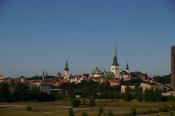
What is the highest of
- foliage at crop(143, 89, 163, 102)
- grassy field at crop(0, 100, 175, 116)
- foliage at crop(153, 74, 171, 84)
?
foliage at crop(153, 74, 171, 84)

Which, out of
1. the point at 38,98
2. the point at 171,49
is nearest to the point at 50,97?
the point at 38,98

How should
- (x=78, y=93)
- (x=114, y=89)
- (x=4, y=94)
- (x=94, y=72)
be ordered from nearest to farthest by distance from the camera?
(x=4, y=94) < (x=78, y=93) < (x=114, y=89) < (x=94, y=72)

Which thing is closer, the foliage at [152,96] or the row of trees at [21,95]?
the row of trees at [21,95]

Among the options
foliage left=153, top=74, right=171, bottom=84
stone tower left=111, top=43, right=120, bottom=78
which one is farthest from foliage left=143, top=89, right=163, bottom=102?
stone tower left=111, top=43, right=120, bottom=78

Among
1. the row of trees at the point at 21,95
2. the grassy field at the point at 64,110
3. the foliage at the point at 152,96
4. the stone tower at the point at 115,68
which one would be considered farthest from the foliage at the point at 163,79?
the grassy field at the point at 64,110

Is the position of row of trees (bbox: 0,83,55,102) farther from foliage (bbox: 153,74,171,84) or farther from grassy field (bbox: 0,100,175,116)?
foliage (bbox: 153,74,171,84)

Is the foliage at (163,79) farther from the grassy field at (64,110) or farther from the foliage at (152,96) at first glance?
the grassy field at (64,110)

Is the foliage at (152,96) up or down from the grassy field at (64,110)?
up

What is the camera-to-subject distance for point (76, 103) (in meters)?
51.4

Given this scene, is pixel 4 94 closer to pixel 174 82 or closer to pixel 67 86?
pixel 174 82

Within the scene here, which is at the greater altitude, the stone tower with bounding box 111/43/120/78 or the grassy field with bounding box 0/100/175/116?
the stone tower with bounding box 111/43/120/78

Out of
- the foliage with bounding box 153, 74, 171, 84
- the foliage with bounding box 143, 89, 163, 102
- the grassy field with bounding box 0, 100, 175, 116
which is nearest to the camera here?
the grassy field with bounding box 0, 100, 175, 116

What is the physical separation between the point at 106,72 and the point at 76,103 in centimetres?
6885

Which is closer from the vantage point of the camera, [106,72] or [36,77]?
[106,72]
